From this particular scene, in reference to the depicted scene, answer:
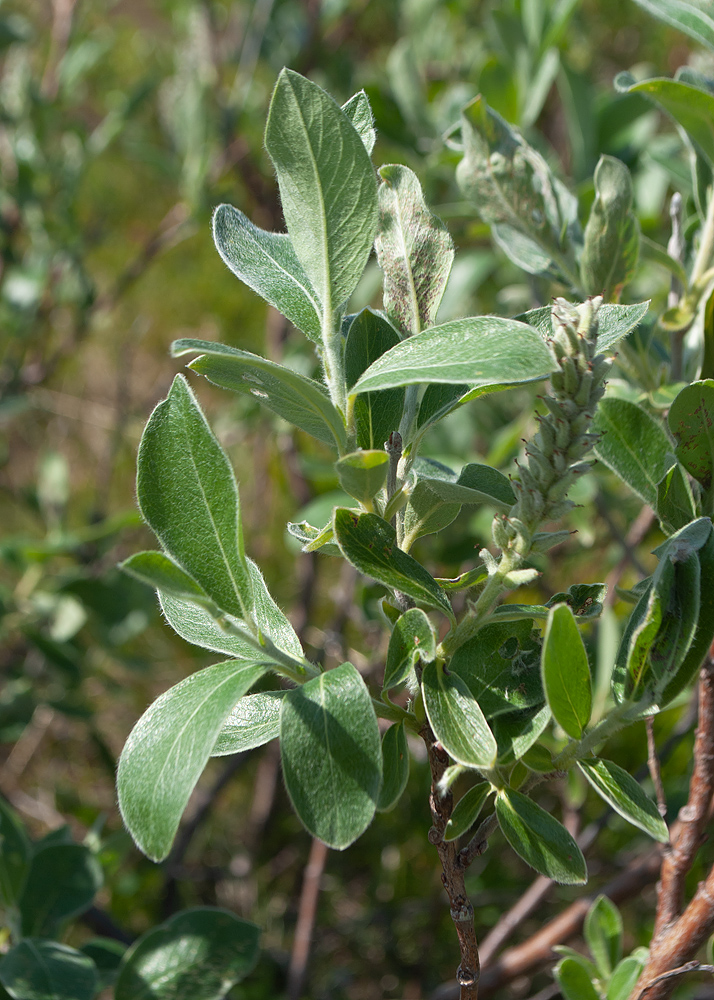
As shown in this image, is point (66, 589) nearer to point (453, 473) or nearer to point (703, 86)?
point (453, 473)

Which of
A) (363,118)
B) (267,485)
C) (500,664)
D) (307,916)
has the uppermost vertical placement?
(363,118)

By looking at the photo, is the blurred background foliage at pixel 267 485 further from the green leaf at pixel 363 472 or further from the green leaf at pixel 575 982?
the green leaf at pixel 363 472

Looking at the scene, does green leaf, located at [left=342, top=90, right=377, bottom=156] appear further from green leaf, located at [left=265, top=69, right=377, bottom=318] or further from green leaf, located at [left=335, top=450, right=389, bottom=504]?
green leaf, located at [left=335, top=450, right=389, bottom=504]

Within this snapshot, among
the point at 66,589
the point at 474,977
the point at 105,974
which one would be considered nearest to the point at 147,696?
the point at 66,589

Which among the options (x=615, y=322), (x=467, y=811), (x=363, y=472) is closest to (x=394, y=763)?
(x=467, y=811)

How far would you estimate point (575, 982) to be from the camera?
0.64 meters

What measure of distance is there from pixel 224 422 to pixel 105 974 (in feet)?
4.02

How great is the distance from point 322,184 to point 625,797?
14.6 inches

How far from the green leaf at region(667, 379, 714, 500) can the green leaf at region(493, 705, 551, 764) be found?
173 millimetres

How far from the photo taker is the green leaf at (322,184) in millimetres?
417

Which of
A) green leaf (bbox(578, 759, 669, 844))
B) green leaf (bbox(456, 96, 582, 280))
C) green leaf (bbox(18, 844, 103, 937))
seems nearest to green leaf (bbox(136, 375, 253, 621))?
green leaf (bbox(578, 759, 669, 844))

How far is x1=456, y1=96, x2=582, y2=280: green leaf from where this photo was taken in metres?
0.67

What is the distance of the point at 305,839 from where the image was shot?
6.28ft

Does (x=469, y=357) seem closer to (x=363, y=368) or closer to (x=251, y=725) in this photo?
(x=363, y=368)
